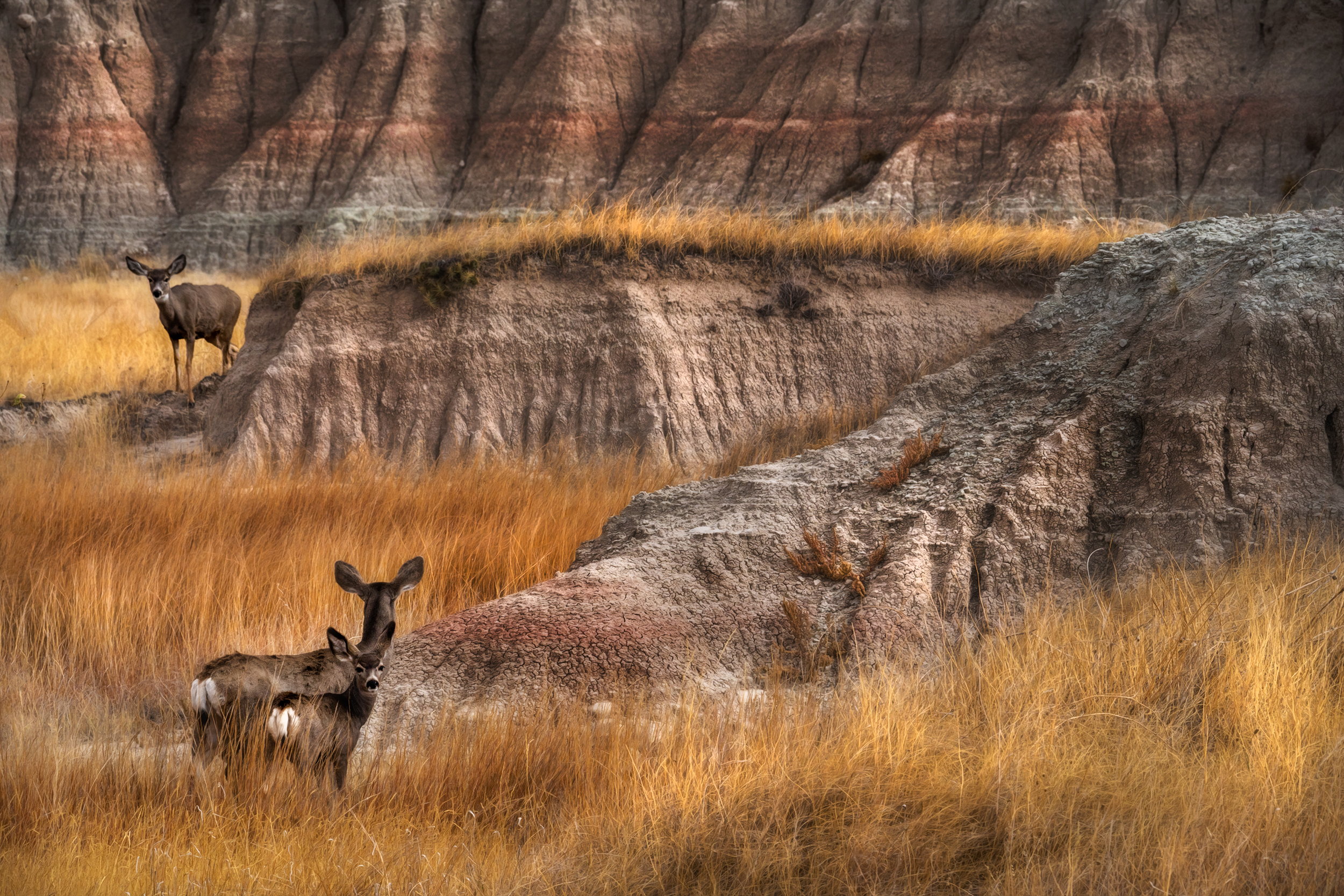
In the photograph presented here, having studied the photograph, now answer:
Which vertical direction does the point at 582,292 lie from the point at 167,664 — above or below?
above

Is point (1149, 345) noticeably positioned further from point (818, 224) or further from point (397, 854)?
point (818, 224)

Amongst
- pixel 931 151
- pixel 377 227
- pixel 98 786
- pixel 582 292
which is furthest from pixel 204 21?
pixel 98 786

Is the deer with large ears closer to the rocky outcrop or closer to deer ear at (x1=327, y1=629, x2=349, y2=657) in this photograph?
deer ear at (x1=327, y1=629, x2=349, y2=657)

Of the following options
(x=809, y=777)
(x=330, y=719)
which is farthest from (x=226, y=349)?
(x=809, y=777)

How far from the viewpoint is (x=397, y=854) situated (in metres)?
3.45

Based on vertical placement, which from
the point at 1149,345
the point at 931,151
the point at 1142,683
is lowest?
the point at 1142,683

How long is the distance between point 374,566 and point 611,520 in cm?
161

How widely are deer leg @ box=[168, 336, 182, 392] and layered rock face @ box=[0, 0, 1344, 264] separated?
13.6 m

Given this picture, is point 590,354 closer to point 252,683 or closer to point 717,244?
point 717,244

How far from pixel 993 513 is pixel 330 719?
3654 millimetres

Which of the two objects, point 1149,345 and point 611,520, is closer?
point 1149,345

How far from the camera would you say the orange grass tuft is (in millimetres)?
6305

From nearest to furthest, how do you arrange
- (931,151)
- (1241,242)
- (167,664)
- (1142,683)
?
(1142,683) < (167,664) < (1241,242) < (931,151)

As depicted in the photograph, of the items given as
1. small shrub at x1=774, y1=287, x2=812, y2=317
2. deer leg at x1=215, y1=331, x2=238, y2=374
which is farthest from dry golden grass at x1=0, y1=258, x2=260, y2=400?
small shrub at x1=774, y1=287, x2=812, y2=317
